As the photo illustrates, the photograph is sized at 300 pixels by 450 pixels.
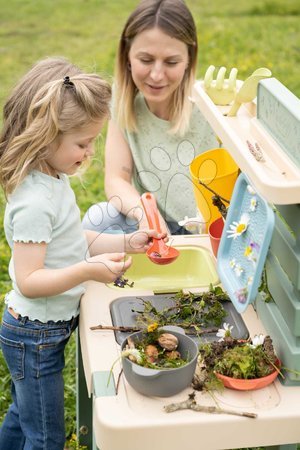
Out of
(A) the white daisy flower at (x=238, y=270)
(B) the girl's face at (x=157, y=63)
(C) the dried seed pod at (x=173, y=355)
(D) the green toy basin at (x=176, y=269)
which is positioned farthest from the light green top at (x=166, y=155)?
(C) the dried seed pod at (x=173, y=355)

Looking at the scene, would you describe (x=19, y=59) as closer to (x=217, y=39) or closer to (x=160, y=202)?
(x=217, y=39)

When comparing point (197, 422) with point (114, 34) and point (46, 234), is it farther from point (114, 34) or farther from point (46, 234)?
point (114, 34)

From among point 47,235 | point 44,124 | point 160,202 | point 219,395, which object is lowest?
point 160,202

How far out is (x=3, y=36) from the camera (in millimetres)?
6816

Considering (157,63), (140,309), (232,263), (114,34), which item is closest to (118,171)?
(157,63)

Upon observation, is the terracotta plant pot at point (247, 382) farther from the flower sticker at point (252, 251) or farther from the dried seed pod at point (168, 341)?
the flower sticker at point (252, 251)

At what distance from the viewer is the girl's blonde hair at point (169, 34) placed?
2.40 meters

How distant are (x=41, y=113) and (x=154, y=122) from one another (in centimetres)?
93

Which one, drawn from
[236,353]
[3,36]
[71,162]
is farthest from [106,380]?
[3,36]

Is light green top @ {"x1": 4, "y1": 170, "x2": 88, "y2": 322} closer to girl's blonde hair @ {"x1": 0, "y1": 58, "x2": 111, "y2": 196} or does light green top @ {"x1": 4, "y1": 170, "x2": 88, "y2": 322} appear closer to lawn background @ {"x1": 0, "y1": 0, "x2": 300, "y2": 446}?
girl's blonde hair @ {"x1": 0, "y1": 58, "x2": 111, "y2": 196}

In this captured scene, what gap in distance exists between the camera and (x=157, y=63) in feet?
7.84

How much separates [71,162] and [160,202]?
86cm

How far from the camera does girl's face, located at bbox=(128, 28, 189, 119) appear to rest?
2385 mm

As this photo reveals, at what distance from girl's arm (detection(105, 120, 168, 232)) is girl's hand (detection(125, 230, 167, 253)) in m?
0.53
